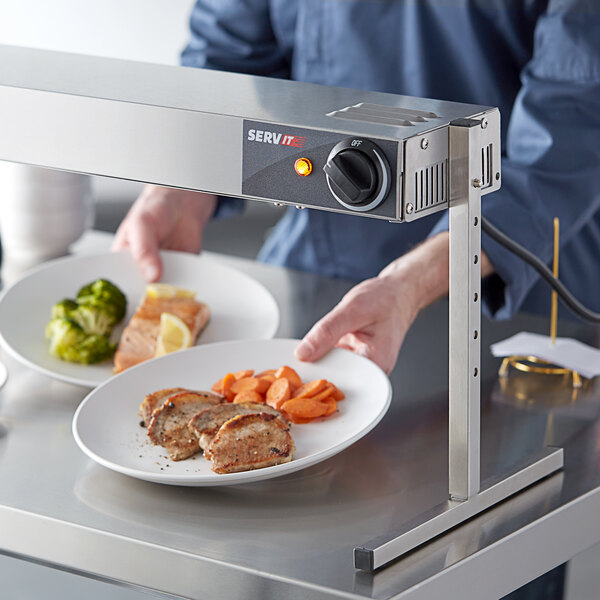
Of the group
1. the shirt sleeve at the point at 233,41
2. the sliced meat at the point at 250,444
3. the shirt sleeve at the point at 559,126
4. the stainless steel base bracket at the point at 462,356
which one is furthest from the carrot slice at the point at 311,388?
the shirt sleeve at the point at 233,41

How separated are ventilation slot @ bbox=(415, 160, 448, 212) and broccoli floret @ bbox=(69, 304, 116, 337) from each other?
721 millimetres

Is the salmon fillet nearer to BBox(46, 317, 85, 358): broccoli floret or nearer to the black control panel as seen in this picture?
BBox(46, 317, 85, 358): broccoli floret

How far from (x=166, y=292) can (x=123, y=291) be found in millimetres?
137

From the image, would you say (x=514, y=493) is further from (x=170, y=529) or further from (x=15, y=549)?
(x=15, y=549)

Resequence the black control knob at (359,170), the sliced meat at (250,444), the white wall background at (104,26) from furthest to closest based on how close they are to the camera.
Result: the white wall background at (104,26) → the sliced meat at (250,444) → the black control knob at (359,170)

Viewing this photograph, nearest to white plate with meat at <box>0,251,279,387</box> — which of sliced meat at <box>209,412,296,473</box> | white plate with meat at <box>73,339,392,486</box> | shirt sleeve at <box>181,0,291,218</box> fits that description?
white plate with meat at <box>73,339,392,486</box>

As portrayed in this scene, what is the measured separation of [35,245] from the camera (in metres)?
2.07

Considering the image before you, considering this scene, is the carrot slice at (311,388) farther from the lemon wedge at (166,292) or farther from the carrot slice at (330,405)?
the lemon wedge at (166,292)

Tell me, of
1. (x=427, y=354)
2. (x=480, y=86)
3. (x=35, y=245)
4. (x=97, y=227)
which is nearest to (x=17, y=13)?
(x=97, y=227)

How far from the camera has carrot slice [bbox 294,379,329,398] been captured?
131 cm

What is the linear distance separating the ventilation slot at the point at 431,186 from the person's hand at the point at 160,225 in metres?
0.87

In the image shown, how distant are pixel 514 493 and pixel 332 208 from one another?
0.43 m

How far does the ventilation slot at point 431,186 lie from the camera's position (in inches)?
38.5

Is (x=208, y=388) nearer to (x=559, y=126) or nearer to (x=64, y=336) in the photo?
(x=64, y=336)
